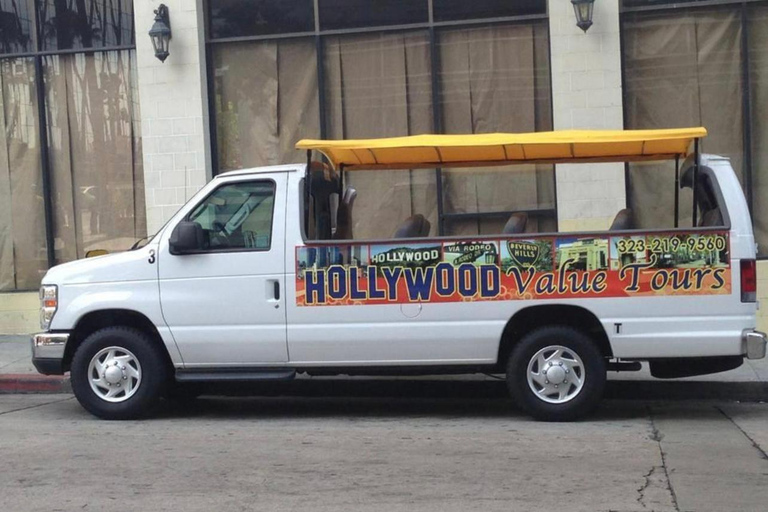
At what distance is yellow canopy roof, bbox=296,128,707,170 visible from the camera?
8.94 metres

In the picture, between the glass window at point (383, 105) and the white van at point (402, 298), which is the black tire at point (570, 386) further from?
the glass window at point (383, 105)

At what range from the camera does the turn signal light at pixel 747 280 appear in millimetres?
8500

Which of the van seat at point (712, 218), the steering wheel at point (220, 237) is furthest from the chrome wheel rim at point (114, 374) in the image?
the van seat at point (712, 218)

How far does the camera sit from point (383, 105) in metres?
14.3

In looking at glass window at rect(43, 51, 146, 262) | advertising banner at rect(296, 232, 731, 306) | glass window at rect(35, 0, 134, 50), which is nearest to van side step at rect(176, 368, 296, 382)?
advertising banner at rect(296, 232, 731, 306)

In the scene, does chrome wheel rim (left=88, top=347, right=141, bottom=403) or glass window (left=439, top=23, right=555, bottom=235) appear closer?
chrome wheel rim (left=88, top=347, right=141, bottom=403)

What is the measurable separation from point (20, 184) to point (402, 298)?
8.27 m

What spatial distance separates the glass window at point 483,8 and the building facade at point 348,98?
0.02 m

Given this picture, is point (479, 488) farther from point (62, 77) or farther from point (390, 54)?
point (62, 77)

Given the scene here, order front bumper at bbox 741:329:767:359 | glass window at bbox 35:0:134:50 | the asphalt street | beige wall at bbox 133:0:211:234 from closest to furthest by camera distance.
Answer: the asphalt street, front bumper at bbox 741:329:767:359, beige wall at bbox 133:0:211:234, glass window at bbox 35:0:134:50

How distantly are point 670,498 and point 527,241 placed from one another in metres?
2.86

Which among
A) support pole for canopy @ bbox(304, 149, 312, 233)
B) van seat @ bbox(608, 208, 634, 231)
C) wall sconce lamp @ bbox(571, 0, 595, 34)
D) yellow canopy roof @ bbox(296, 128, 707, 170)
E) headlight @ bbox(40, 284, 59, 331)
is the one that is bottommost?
headlight @ bbox(40, 284, 59, 331)

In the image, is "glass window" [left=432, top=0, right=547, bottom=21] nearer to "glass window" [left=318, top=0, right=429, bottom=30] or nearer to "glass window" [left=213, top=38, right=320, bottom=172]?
"glass window" [left=318, top=0, right=429, bottom=30]

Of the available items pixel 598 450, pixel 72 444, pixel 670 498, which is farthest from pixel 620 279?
pixel 72 444
